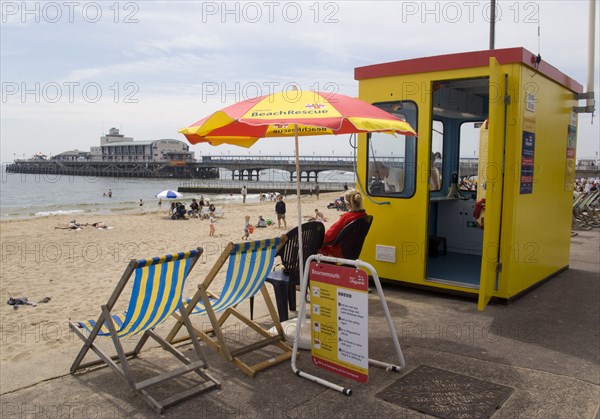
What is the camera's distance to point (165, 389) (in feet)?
11.7

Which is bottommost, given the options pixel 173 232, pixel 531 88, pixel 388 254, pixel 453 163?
pixel 173 232

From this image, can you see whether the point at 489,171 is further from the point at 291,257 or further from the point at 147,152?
the point at 147,152

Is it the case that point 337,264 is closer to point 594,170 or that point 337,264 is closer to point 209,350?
point 209,350

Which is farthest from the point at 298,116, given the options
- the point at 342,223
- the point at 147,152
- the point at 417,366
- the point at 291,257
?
the point at 147,152

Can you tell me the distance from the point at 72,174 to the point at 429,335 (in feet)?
425

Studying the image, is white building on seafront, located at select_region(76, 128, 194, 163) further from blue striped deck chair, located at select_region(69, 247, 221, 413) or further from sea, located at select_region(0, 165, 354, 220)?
blue striped deck chair, located at select_region(69, 247, 221, 413)

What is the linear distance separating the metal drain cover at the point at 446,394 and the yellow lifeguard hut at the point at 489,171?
1632mm

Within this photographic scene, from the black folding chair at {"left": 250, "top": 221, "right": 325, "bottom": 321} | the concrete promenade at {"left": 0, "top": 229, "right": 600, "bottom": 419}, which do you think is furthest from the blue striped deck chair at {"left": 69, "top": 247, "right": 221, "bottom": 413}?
the black folding chair at {"left": 250, "top": 221, "right": 325, "bottom": 321}

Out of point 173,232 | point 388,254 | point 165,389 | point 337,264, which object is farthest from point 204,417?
point 173,232

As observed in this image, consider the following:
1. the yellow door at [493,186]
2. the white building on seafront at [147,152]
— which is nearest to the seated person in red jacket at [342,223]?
the yellow door at [493,186]

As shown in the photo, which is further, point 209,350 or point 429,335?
point 429,335

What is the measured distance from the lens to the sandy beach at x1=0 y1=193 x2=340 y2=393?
5191mm

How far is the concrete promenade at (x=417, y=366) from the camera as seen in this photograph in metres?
3.21

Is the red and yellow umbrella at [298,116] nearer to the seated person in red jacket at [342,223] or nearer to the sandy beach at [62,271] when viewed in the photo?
the seated person in red jacket at [342,223]
